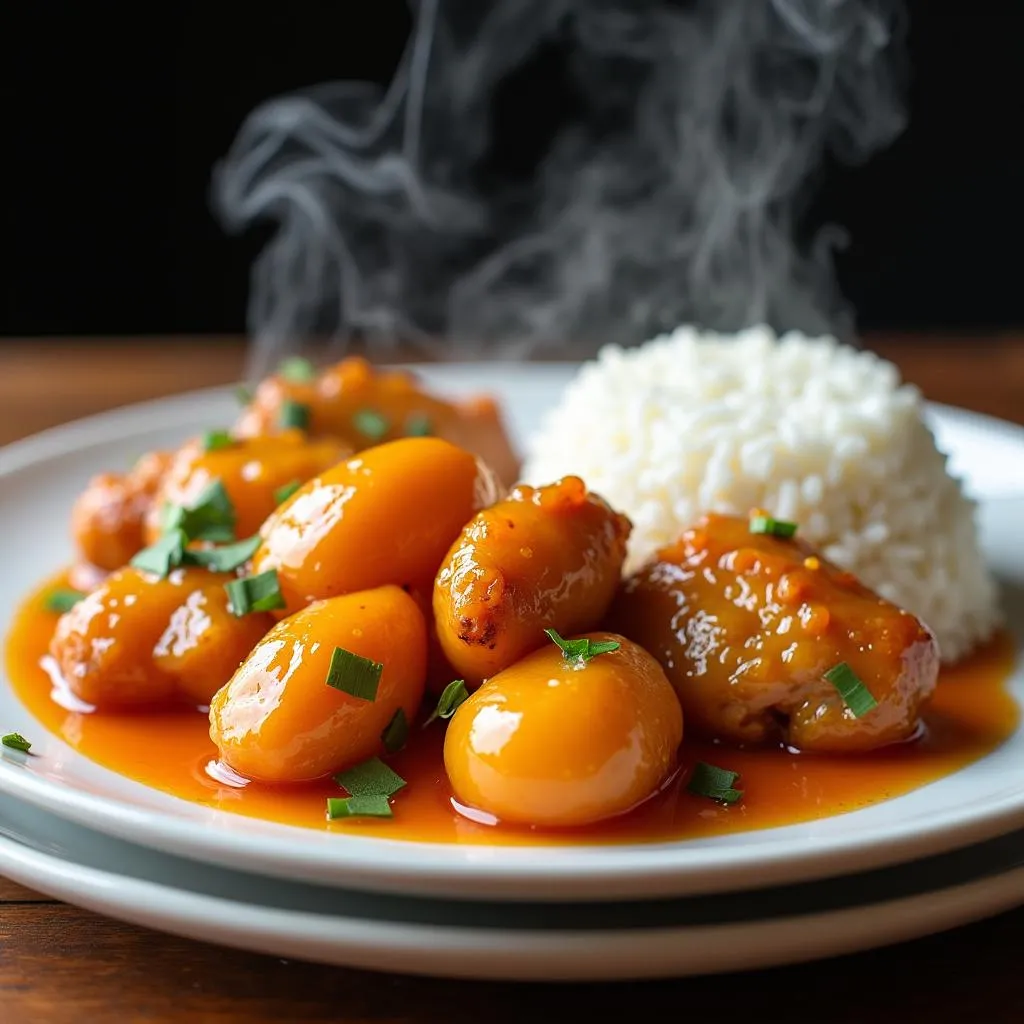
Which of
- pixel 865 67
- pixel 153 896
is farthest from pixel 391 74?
pixel 153 896

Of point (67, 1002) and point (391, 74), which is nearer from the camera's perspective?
point (67, 1002)

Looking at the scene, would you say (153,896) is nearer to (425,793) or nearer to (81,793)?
(81,793)

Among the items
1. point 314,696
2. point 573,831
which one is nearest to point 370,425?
point 314,696

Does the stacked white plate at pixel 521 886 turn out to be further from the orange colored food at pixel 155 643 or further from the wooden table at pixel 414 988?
the orange colored food at pixel 155 643

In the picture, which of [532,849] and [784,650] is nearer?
[532,849]

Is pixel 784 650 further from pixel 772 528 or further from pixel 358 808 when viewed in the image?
pixel 358 808
